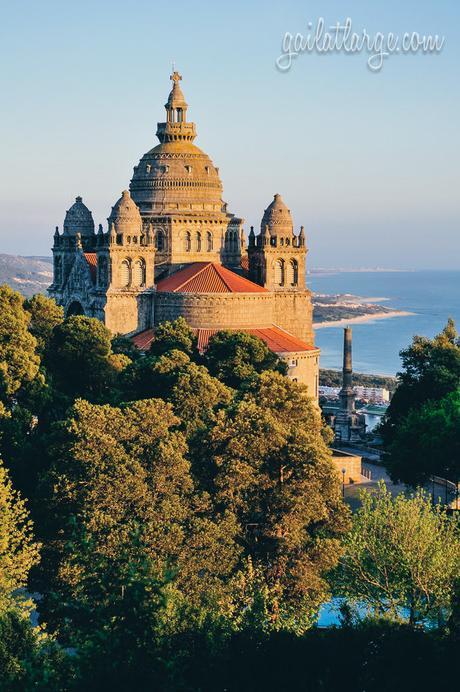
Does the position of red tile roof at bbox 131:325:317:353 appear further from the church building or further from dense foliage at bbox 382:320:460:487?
dense foliage at bbox 382:320:460:487

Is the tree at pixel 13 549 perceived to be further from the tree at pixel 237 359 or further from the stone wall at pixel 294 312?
the stone wall at pixel 294 312

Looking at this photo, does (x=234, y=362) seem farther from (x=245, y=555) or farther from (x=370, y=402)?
(x=370, y=402)

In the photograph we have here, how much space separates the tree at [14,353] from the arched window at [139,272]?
78.5ft

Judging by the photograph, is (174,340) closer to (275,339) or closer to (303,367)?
(275,339)

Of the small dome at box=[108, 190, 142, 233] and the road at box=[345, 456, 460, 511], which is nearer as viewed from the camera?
the road at box=[345, 456, 460, 511]

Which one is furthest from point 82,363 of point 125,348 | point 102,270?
point 102,270

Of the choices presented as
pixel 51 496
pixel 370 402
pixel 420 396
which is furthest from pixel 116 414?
pixel 370 402

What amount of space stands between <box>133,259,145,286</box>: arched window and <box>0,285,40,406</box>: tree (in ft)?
78.5

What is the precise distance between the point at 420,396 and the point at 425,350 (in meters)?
3.86

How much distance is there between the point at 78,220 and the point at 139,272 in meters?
11.9

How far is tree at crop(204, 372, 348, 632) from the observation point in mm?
37062

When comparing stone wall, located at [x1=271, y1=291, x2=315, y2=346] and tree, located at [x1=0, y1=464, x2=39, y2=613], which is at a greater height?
stone wall, located at [x1=271, y1=291, x2=315, y2=346]

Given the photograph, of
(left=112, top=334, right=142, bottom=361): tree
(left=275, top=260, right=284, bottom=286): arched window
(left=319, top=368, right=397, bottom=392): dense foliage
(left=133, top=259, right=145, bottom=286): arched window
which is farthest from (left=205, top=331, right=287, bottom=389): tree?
(left=319, top=368, right=397, bottom=392): dense foliage

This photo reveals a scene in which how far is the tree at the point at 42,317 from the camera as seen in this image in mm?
57031
